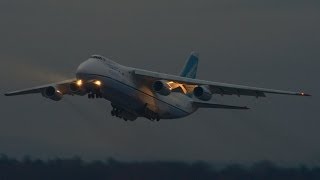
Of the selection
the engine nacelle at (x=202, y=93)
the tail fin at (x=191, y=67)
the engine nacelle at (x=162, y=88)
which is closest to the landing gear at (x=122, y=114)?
the engine nacelle at (x=162, y=88)

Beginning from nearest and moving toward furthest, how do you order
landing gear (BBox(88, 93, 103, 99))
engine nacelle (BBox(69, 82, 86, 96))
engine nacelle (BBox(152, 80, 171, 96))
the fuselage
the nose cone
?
the nose cone → the fuselage → landing gear (BBox(88, 93, 103, 99)) → engine nacelle (BBox(152, 80, 171, 96)) → engine nacelle (BBox(69, 82, 86, 96))

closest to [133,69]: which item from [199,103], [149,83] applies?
[149,83]

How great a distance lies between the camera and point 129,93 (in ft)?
143

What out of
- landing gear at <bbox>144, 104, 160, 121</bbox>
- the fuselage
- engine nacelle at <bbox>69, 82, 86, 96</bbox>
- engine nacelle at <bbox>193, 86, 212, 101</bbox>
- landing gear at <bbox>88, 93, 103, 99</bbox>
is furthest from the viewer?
engine nacelle at <bbox>69, 82, 86, 96</bbox>

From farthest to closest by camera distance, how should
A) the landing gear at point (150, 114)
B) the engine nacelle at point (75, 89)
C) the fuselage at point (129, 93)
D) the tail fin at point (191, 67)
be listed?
the tail fin at point (191, 67), the engine nacelle at point (75, 89), the landing gear at point (150, 114), the fuselage at point (129, 93)

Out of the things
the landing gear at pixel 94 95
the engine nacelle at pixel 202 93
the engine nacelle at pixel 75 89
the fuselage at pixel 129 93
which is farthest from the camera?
the engine nacelle at pixel 75 89

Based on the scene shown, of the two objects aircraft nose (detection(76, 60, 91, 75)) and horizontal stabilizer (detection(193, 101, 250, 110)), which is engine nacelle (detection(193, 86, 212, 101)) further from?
aircraft nose (detection(76, 60, 91, 75))

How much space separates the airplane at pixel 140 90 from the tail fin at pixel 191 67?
3.80m

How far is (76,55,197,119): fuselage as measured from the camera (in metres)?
42.6

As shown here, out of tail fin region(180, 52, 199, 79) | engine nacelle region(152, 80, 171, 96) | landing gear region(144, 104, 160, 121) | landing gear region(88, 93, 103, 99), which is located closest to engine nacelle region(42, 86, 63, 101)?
landing gear region(88, 93, 103, 99)

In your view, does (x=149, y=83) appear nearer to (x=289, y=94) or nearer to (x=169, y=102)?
(x=169, y=102)

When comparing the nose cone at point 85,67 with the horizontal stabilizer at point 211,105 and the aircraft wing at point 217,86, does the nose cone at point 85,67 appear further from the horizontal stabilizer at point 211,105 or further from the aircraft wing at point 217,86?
the horizontal stabilizer at point 211,105

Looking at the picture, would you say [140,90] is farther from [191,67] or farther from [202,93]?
[191,67]

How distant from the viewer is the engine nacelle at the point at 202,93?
44.4 meters
